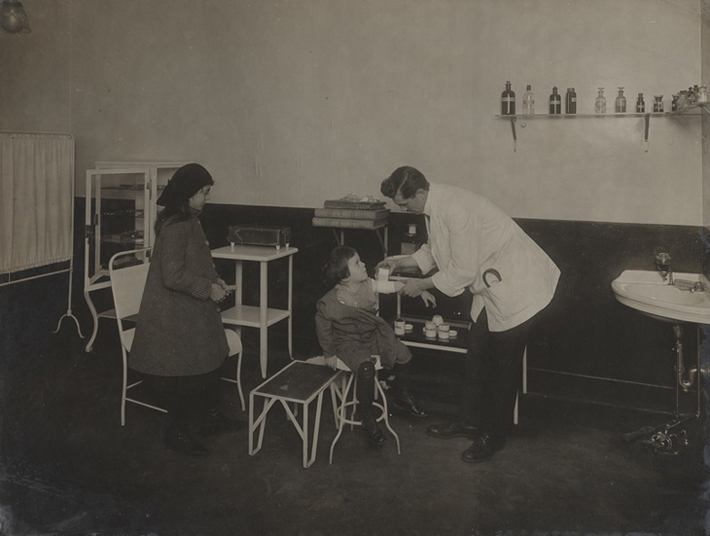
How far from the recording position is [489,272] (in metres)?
3.28

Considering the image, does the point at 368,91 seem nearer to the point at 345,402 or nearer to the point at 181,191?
the point at 181,191

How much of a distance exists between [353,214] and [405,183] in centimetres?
97

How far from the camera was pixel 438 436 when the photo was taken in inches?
140

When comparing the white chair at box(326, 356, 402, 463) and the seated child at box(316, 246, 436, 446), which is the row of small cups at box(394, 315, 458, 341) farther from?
the white chair at box(326, 356, 402, 463)

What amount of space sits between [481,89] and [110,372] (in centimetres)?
342

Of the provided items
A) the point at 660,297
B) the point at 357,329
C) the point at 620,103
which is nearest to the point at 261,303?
the point at 357,329

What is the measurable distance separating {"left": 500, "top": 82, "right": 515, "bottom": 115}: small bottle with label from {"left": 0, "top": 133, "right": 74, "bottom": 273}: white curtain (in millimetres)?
3797

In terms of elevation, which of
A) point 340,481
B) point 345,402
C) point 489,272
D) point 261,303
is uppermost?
point 489,272

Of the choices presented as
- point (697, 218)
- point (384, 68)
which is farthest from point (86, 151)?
point (697, 218)

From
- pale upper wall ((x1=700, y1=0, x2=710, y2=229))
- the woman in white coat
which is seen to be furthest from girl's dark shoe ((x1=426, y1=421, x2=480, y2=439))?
pale upper wall ((x1=700, y1=0, x2=710, y2=229))

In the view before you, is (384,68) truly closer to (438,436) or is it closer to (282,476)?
(438,436)

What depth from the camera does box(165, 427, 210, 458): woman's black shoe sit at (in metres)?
3.27

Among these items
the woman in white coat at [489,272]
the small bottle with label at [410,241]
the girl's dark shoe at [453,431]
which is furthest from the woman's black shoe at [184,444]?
the small bottle with label at [410,241]

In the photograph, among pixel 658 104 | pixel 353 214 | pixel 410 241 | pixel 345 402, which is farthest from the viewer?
pixel 410 241
